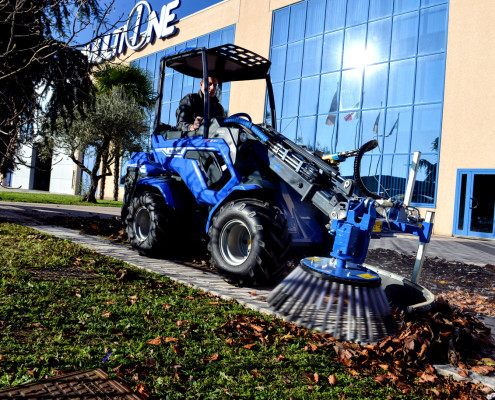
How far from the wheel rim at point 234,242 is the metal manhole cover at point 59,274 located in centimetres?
139

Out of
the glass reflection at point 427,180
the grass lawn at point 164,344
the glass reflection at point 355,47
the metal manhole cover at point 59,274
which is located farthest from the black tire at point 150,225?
the glass reflection at point 355,47

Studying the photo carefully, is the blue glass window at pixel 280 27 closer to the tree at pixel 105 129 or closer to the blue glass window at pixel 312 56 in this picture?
the blue glass window at pixel 312 56

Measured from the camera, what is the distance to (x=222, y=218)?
474cm

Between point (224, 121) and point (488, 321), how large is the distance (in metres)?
3.79

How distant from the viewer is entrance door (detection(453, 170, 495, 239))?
15.1m

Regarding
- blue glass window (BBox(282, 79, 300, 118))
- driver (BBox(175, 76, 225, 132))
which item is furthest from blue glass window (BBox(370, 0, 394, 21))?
driver (BBox(175, 76, 225, 132))

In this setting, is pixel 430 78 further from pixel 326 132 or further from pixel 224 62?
pixel 224 62

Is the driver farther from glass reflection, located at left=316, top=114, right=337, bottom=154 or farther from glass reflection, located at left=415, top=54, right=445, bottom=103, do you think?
glass reflection, located at left=316, top=114, right=337, bottom=154

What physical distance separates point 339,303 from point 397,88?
1628 cm

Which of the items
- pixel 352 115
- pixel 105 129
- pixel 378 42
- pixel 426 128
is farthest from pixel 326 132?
pixel 105 129

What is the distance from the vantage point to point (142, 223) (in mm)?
6508

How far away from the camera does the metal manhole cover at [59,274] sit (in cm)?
424

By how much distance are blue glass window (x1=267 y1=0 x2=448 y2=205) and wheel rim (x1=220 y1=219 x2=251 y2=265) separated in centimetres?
993

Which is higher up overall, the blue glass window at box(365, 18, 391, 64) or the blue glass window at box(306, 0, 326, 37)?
the blue glass window at box(306, 0, 326, 37)
